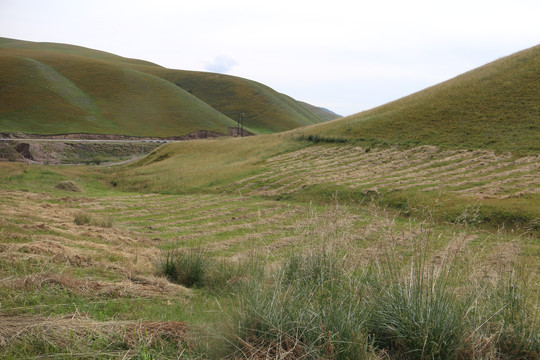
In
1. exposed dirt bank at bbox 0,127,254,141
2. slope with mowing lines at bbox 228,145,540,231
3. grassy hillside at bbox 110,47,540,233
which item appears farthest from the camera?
exposed dirt bank at bbox 0,127,254,141

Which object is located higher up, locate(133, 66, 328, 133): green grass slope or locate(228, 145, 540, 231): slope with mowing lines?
locate(133, 66, 328, 133): green grass slope

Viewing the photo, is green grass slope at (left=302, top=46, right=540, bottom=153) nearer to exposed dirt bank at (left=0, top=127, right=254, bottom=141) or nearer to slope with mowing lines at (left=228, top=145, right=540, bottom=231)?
slope with mowing lines at (left=228, top=145, right=540, bottom=231)

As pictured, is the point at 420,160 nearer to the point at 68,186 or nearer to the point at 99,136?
the point at 68,186

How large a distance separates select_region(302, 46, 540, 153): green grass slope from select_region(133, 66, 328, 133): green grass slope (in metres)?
106

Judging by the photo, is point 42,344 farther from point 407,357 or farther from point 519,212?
point 519,212

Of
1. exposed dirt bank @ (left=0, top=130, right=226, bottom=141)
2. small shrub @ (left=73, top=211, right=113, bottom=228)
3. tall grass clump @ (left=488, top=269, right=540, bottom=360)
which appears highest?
exposed dirt bank @ (left=0, top=130, right=226, bottom=141)

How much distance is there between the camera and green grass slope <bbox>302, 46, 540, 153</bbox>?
29.0 meters

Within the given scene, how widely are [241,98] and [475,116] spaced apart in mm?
145645

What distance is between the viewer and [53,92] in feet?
338

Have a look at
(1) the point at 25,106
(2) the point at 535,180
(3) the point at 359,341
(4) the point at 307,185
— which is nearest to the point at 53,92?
(1) the point at 25,106

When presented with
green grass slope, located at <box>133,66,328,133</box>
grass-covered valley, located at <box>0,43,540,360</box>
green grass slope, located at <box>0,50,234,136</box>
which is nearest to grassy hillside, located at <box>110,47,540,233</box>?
grass-covered valley, located at <box>0,43,540,360</box>

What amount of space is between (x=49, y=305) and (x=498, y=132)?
31.8m

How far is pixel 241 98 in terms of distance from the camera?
17350cm

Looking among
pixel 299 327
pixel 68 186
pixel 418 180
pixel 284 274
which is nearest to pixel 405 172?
pixel 418 180
